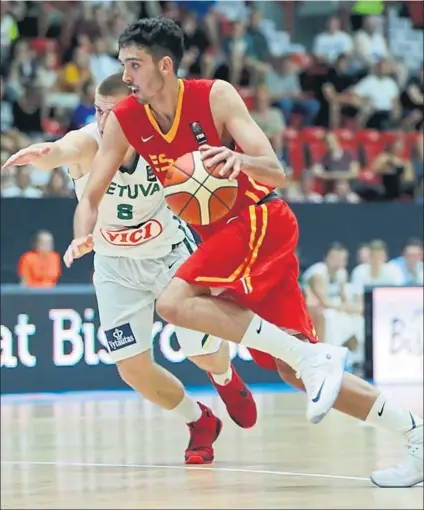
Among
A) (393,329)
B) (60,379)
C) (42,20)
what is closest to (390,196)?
(393,329)

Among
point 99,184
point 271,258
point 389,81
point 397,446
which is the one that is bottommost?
point 397,446

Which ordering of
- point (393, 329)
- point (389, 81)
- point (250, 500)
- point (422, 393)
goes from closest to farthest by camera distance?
point (250, 500) < point (422, 393) < point (393, 329) < point (389, 81)

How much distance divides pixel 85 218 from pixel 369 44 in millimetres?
13194

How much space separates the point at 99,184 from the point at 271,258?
0.83m

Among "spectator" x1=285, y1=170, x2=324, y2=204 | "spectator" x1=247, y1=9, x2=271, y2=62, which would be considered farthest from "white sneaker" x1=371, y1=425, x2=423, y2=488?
"spectator" x1=247, y1=9, x2=271, y2=62

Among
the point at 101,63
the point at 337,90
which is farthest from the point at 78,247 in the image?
the point at 337,90

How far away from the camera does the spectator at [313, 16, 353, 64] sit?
17766 millimetres

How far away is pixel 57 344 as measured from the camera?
11102 millimetres

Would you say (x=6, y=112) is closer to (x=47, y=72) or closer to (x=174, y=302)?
(x=47, y=72)

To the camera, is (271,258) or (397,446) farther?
(397,446)

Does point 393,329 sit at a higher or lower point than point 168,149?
lower

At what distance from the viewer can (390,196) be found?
51.1 ft

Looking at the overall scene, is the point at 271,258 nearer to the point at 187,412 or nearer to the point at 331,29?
the point at 187,412

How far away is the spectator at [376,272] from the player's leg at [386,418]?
7879 millimetres
